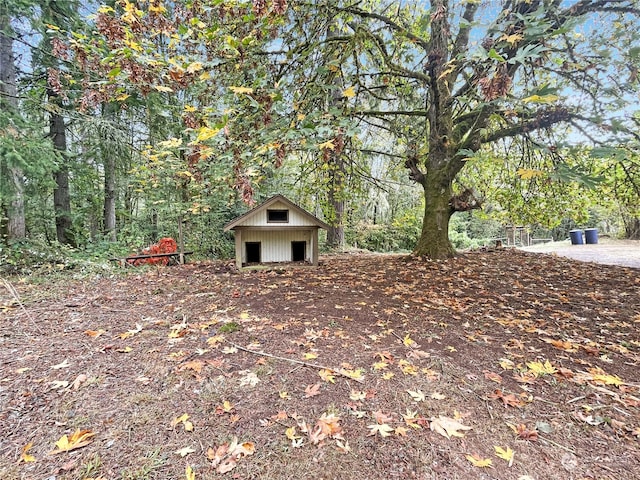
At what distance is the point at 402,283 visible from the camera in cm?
509

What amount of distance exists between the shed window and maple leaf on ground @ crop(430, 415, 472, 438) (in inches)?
204

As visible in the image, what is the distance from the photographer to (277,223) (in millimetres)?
6492

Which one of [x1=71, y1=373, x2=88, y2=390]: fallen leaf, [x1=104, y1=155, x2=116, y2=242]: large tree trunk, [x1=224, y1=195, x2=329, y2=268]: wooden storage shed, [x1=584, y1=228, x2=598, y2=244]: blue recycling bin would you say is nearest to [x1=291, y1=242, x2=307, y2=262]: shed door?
[x1=224, y1=195, x2=329, y2=268]: wooden storage shed

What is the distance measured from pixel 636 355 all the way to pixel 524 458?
6.54 feet

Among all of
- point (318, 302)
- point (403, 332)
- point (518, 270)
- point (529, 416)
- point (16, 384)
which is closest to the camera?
point (529, 416)

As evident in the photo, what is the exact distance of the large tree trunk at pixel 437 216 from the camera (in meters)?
6.70

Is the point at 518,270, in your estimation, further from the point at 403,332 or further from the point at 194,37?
the point at 194,37

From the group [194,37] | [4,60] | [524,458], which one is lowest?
[524,458]

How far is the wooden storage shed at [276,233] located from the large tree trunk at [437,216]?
7.62 ft

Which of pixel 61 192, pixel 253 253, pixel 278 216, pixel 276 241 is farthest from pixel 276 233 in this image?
pixel 61 192

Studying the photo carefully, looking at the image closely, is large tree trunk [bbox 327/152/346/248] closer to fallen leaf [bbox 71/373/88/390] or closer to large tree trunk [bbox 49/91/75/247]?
fallen leaf [bbox 71/373/88/390]

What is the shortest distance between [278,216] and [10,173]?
5156 millimetres

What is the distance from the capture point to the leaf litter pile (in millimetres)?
1589

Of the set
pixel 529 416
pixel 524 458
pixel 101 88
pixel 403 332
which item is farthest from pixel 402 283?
pixel 101 88
